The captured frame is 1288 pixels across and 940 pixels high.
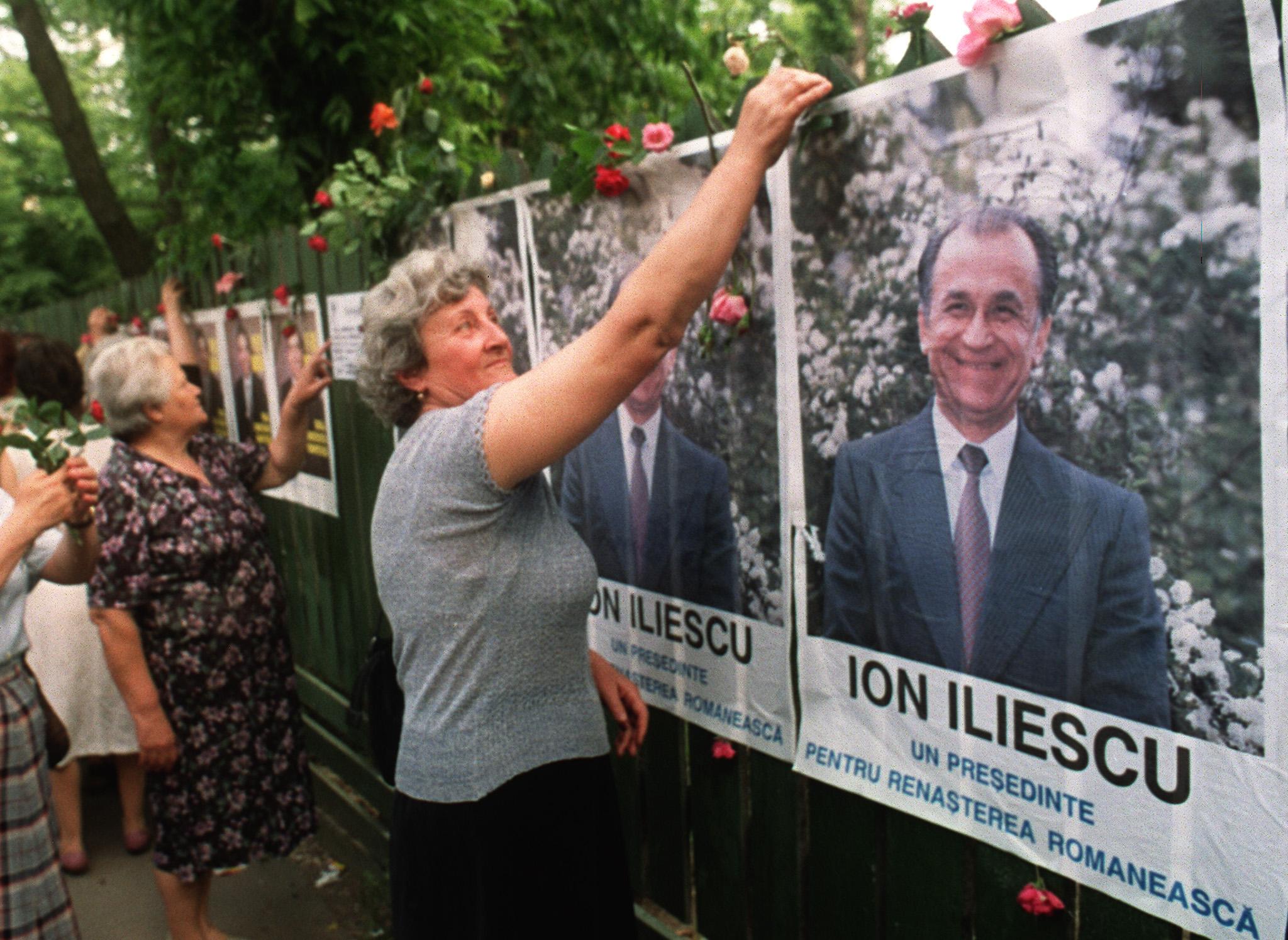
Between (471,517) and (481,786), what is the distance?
51 centimetres

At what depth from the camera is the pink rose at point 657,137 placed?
7.13 feet

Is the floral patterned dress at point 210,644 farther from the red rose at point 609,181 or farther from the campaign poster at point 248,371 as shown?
the red rose at point 609,181

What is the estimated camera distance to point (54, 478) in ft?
8.39

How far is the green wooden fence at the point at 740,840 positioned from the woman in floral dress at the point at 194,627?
0.45 meters

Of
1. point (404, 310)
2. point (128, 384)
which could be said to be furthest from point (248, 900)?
point (404, 310)

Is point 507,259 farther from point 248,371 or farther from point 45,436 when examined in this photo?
point 248,371

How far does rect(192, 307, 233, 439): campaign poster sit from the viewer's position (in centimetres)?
501

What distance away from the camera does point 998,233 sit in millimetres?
1652

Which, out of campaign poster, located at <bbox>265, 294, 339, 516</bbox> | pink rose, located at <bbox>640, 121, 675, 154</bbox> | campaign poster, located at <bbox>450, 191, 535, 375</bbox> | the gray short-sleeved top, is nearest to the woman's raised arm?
the gray short-sleeved top

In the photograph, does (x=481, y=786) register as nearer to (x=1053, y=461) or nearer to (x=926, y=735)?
(x=926, y=735)

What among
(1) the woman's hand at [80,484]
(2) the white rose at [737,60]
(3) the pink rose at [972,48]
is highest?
A: (2) the white rose at [737,60]

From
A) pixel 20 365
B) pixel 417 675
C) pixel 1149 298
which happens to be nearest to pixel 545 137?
pixel 20 365

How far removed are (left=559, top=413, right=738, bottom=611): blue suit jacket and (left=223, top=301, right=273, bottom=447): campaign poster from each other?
2.30 metres

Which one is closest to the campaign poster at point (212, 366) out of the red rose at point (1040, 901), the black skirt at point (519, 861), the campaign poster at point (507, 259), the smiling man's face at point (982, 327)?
the campaign poster at point (507, 259)
